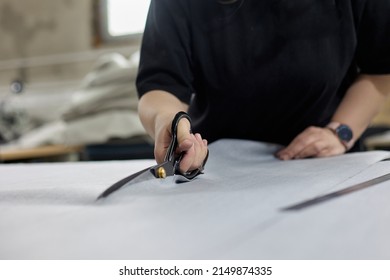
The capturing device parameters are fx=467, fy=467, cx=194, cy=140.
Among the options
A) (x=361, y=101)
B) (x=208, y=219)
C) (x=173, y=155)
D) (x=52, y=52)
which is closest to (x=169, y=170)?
(x=173, y=155)

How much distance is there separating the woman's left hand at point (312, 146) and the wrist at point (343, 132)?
0.04ft

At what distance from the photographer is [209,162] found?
0.52 meters

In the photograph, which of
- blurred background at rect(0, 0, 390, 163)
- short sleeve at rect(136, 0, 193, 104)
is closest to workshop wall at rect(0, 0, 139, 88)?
blurred background at rect(0, 0, 390, 163)

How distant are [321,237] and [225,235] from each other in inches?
2.1

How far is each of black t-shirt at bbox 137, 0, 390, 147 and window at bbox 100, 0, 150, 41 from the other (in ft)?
4.44

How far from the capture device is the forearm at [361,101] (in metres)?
0.63

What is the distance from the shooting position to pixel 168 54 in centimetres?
59

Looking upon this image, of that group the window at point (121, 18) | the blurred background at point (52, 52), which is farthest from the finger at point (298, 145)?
the window at point (121, 18)

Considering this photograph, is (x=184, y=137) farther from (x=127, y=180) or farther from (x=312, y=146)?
(x=312, y=146)

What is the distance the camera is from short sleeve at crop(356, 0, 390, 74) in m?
0.58

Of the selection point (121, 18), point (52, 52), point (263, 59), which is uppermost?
point (263, 59)

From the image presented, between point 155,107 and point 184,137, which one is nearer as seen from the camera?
point 184,137

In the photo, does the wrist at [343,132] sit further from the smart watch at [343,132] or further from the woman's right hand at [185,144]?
the woman's right hand at [185,144]

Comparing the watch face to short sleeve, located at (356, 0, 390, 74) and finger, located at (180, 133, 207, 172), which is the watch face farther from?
finger, located at (180, 133, 207, 172)
